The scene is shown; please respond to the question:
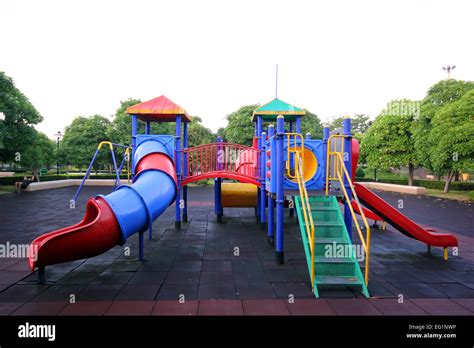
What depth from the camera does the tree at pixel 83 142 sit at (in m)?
32.1

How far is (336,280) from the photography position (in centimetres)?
532

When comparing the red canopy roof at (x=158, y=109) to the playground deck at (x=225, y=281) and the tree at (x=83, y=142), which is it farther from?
the tree at (x=83, y=142)

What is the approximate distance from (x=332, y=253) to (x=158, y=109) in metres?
7.60

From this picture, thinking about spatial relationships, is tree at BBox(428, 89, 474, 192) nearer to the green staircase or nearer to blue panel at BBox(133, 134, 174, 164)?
the green staircase

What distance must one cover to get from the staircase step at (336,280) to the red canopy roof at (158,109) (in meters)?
7.44

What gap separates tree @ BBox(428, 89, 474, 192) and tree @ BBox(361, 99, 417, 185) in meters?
4.92

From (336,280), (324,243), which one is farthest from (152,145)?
(336,280)

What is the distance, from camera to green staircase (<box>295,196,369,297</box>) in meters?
5.32

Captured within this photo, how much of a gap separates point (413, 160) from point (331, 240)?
25.4m

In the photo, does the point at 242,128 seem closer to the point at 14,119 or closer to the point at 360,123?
the point at 14,119

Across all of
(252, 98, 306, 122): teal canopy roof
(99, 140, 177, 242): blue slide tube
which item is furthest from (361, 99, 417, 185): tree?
(99, 140, 177, 242): blue slide tube
